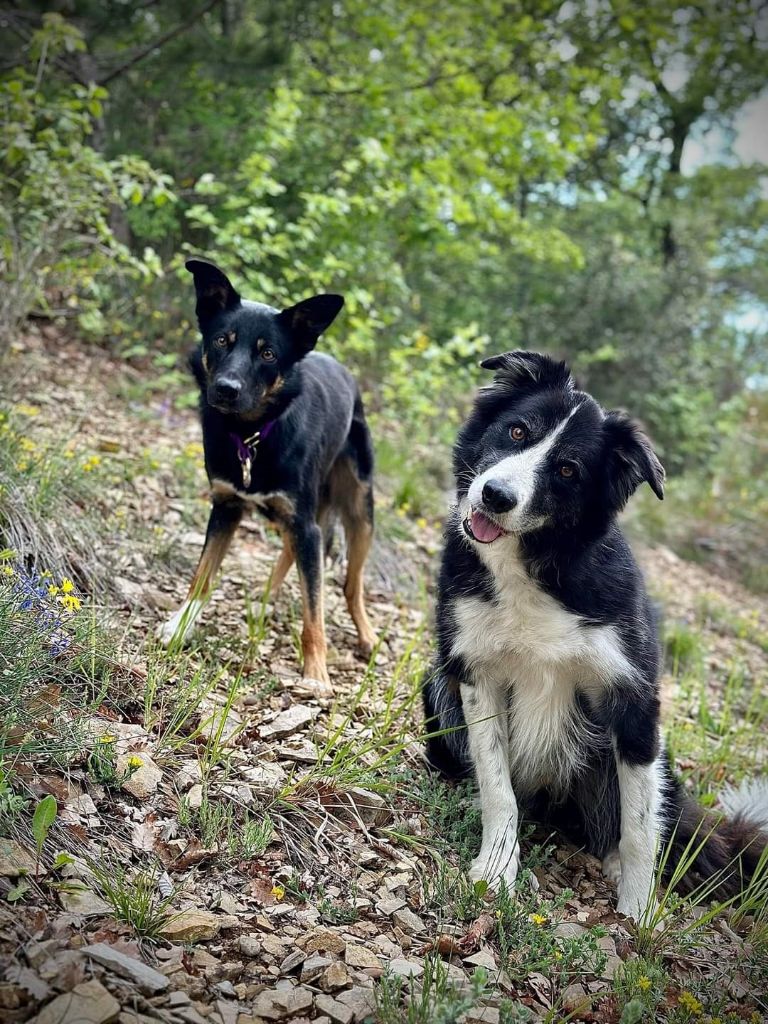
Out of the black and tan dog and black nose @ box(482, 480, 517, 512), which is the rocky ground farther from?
black nose @ box(482, 480, 517, 512)

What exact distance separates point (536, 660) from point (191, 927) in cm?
134

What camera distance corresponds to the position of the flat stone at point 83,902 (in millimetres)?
→ 2088

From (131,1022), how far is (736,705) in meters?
4.29

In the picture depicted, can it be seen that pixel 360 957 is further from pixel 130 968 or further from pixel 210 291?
pixel 210 291

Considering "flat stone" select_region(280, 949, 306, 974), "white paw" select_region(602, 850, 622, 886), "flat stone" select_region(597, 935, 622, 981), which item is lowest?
"white paw" select_region(602, 850, 622, 886)

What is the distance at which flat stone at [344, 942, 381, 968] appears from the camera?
7.33 ft

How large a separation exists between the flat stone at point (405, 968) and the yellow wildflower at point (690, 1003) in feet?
2.27

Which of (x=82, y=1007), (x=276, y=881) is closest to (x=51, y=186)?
(x=276, y=881)

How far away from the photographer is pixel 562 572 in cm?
280

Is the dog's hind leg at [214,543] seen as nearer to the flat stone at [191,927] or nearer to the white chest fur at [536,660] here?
the white chest fur at [536,660]

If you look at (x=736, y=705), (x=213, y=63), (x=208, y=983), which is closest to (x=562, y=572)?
(x=208, y=983)

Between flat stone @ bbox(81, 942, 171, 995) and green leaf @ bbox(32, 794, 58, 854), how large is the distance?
0.33 m

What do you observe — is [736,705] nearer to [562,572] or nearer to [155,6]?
[562,572]

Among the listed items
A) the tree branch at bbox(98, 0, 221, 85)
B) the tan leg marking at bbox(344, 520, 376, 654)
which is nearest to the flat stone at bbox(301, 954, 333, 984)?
the tan leg marking at bbox(344, 520, 376, 654)
